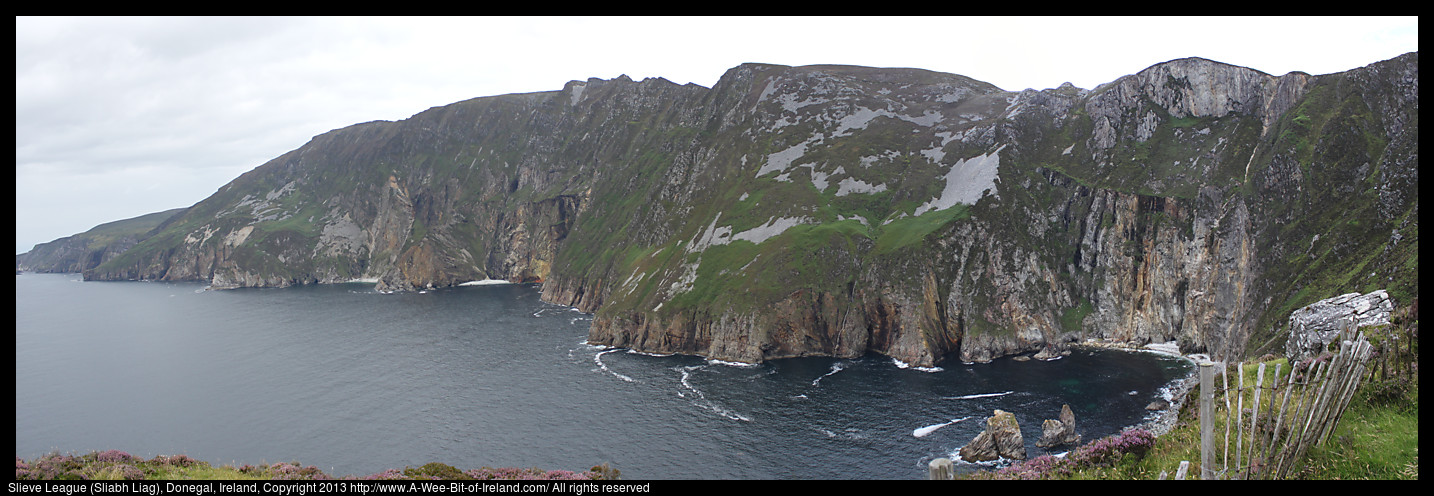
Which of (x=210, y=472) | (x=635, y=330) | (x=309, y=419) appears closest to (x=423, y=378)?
(x=309, y=419)

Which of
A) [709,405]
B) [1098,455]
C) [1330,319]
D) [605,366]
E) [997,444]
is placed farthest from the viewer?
[605,366]

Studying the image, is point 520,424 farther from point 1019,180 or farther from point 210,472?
point 1019,180

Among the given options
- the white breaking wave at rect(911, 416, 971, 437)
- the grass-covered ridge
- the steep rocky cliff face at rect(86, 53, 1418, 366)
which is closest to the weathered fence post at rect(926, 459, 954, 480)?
the grass-covered ridge

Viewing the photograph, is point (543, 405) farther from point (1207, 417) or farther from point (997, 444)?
point (1207, 417)

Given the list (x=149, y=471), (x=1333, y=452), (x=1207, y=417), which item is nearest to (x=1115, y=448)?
(x=1333, y=452)

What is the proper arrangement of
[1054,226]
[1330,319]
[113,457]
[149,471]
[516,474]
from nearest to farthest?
[149,471] → [113,457] → [516,474] → [1330,319] → [1054,226]

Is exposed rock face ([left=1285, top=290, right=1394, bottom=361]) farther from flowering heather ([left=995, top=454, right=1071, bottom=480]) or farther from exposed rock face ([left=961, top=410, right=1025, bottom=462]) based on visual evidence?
exposed rock face ([left=961, top=410, right=1025, bottom=462])
